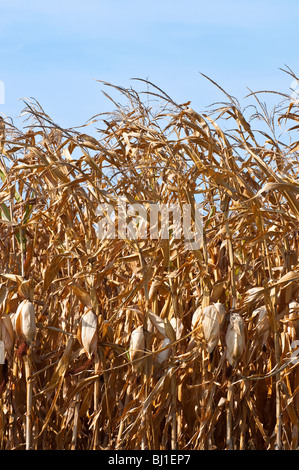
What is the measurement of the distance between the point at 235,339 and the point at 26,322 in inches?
31.8

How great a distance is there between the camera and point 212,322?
2.39m

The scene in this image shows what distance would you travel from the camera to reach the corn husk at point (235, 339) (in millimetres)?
2424

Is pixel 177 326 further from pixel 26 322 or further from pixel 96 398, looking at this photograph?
pixel 26 322

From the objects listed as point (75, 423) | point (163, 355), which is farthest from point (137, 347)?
point (75, 423)

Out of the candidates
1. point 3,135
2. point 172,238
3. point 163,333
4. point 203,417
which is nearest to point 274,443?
point 203,417

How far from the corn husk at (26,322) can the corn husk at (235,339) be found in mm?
758

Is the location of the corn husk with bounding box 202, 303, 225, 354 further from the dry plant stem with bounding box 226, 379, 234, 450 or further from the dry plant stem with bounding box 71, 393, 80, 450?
the dry plant stem with bounding box 71, 393, 80, 450

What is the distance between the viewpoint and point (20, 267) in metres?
2.79

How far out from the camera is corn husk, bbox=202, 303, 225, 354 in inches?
94.3

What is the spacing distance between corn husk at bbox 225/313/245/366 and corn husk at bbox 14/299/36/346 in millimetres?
758

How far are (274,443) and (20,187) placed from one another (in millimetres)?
1597

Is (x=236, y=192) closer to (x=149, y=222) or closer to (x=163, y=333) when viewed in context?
(x=149, y=222)

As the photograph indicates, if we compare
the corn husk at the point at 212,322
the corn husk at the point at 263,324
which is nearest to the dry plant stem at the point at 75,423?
the corn husk at the point at 212,322
